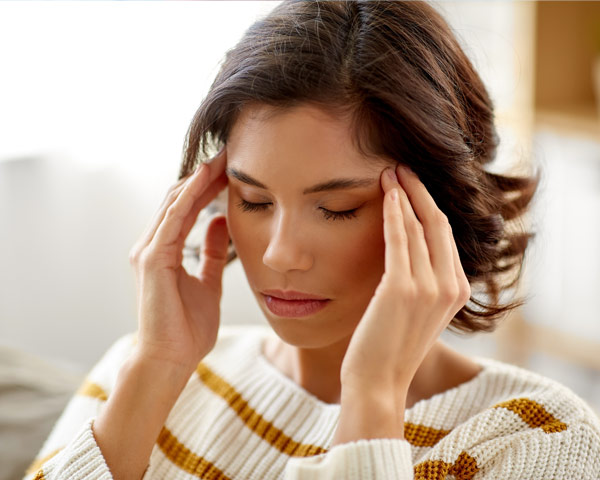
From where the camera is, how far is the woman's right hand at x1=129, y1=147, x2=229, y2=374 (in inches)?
50.7

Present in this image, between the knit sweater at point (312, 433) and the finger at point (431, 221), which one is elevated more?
the finger at point (431, 221)

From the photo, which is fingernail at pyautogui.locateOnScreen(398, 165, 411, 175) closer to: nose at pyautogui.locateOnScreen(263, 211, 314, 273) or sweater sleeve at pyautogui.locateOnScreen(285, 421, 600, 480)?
nose at pyautogui.locateOnScreen(263, 211, 314, 273)

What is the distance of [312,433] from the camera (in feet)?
4.30

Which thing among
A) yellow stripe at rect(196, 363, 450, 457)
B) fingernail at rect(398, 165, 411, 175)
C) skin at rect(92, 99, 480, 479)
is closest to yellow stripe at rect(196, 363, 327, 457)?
yellow stripe at rect(196, 363, 450, 457)

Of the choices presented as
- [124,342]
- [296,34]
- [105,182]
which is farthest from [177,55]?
[296,34]

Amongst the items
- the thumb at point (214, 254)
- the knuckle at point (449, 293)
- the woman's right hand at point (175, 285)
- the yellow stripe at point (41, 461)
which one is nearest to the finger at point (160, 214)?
the woman's right hand at point (175, 285)

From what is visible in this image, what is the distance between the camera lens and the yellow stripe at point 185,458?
1290 mm

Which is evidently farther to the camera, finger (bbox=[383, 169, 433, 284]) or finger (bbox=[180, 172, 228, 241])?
finger (bbox=[180, 172, 228, 241])

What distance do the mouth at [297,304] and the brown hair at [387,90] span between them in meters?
0.22

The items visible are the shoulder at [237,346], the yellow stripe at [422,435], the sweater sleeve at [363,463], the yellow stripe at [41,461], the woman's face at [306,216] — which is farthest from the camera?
the shoulder at [237,346]

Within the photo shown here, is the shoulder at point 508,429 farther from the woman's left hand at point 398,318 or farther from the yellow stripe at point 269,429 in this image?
the woman's left hand at point 398,318

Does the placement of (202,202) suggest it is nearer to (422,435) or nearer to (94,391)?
(94,391)

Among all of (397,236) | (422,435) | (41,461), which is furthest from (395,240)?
(41,461)

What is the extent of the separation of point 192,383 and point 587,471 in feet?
2.15
